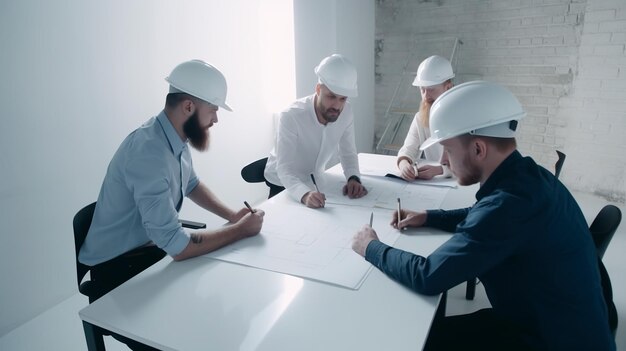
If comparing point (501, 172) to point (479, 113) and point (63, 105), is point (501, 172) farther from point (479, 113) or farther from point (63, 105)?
point (63, 105)

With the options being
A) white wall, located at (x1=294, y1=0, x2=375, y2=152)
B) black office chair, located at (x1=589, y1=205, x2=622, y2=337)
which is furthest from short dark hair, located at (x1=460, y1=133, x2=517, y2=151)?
white wall, located at (x1=294, y1=0, x2=375, y2=152)

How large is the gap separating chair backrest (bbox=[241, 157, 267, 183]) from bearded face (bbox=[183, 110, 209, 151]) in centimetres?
79

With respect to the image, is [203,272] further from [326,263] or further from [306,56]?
[306,56]

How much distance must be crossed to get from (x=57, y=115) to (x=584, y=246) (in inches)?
96.8

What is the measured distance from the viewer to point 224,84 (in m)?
1.44

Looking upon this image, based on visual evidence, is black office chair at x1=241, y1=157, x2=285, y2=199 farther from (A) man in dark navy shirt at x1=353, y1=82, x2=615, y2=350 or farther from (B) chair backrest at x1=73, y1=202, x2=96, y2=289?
(A) man in dark navy shirt at x1=353, y1=82, x2=615, y2=350

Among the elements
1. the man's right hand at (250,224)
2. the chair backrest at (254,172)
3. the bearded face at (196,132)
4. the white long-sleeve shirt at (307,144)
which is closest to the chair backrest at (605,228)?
the white long-sleeve shirt at (307,144)

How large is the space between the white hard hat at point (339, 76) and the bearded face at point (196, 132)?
674mm

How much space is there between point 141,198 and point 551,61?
419 centimetres

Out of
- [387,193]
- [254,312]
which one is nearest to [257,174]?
[387,193]

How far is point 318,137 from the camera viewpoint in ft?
7.23

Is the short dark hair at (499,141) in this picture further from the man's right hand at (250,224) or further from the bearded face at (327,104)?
the bearded face at (327,104)

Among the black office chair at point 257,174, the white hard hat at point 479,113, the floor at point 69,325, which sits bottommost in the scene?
the floor at point 69,325

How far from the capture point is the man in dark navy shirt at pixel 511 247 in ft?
3.19
